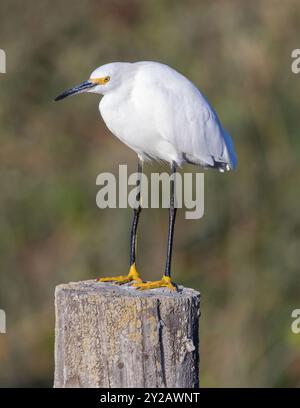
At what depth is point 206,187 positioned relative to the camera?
716cm

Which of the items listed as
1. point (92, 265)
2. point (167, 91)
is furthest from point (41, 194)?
point (167, 91)

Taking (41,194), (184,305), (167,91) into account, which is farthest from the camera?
(41,194)

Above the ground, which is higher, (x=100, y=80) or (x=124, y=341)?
(x=100, y=80)

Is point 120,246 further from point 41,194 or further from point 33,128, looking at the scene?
point 33,128

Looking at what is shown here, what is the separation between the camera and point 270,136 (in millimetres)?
7148

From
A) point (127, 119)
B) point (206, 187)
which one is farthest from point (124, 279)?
point (206, 187)

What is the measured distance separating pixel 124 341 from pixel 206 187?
13.5 feet

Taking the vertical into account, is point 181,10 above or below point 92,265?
above

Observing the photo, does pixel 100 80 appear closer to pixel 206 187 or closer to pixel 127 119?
pixel 127 119

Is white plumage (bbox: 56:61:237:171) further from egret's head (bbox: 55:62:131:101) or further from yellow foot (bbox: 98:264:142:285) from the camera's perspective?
yellow foot (bbox: 98:264:142:285)

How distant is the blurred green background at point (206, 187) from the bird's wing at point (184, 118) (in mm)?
2704

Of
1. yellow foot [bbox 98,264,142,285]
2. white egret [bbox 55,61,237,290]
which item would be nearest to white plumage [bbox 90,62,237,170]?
white egret [bbox 55,61,237,290]

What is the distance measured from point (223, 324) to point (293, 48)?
2.07 m

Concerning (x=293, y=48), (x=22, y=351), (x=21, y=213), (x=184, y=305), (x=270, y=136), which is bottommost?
(x=22, y=351)
